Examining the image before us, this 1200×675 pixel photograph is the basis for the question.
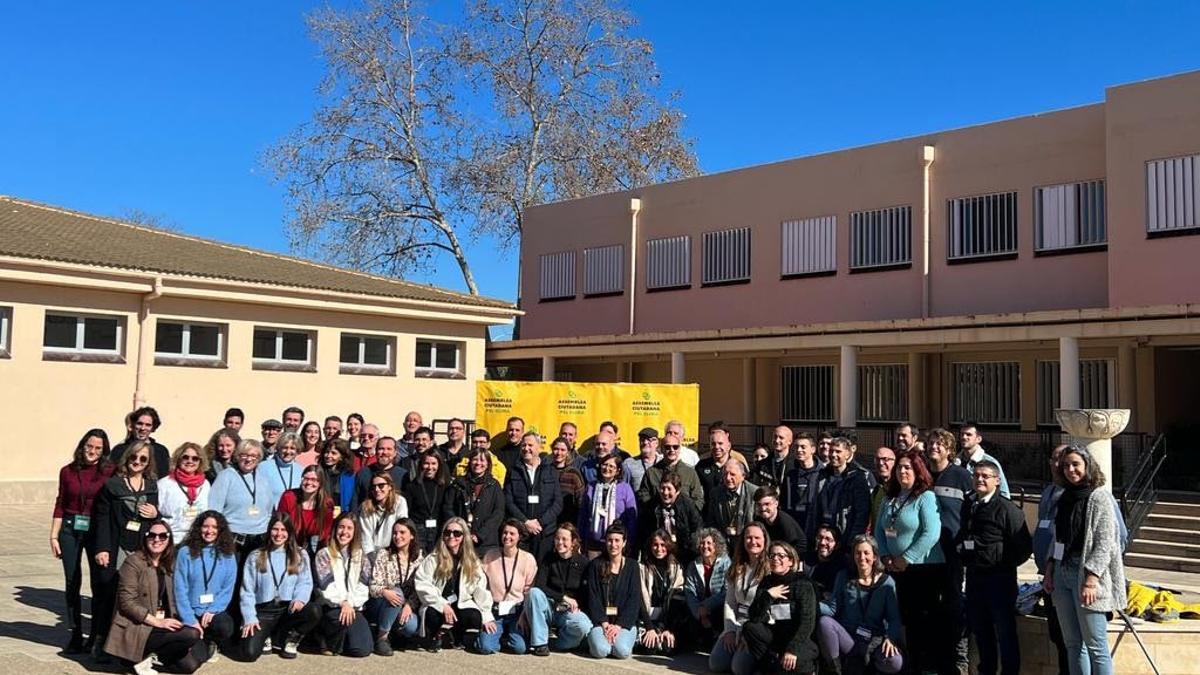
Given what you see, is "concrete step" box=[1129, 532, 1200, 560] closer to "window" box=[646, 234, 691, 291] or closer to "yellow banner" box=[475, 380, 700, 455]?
"yellow banner" box=[475, 380, 700, 455]

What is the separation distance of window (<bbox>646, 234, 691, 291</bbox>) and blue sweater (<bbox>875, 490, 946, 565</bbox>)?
1865 cm

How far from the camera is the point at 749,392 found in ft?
86.1

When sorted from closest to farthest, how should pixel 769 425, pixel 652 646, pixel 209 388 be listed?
pixel 652 646 → pixel 209 388 → pixel 769 425

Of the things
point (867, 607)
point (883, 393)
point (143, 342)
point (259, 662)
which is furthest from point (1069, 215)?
point (259, 662)

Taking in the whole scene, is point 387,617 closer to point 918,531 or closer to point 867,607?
point 867,607

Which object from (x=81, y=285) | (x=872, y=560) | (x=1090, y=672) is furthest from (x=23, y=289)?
(x=1090, y=672)

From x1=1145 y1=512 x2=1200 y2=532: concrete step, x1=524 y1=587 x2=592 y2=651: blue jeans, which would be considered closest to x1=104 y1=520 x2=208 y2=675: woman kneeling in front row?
x1=524 y1=587 x2=592 y2=651: blue jeans

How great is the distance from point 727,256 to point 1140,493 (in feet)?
37.0

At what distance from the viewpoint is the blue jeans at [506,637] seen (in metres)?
9.32

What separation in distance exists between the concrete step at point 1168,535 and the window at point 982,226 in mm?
6417

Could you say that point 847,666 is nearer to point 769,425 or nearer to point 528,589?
point 528,589

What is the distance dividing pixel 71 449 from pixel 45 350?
1.53 metres

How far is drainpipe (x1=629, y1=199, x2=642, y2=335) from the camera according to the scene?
28.0 metres

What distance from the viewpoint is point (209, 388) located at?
19.7 m
